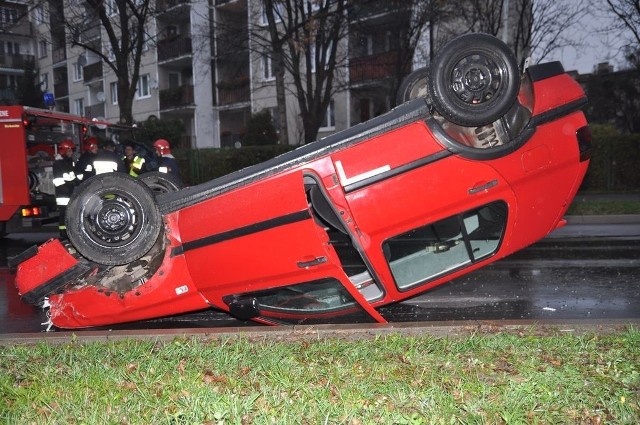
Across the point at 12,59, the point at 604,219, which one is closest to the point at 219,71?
the point at 604,219

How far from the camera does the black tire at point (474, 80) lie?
4.18 m

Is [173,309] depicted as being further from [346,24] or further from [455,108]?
[346,24]

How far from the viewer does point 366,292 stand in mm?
4812

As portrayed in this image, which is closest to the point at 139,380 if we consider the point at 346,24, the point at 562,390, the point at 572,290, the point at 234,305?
the point at 234,305

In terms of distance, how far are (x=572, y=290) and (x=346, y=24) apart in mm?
14065

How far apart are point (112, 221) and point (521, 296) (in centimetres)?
420

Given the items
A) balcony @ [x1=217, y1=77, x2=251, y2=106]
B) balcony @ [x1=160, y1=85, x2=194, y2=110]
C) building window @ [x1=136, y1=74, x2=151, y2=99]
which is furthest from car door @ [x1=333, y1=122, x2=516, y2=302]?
building window @ [x1=136, y1=74, x2=151, y2=99]

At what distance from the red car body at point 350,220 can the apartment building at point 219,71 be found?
1418 cm

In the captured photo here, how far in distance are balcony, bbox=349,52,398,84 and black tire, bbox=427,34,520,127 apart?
53.8 ft

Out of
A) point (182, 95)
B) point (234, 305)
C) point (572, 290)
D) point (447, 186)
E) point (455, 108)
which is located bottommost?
point (572, 290)

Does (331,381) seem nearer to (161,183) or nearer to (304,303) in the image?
(304,303)

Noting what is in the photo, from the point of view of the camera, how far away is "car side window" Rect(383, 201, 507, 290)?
4.50m

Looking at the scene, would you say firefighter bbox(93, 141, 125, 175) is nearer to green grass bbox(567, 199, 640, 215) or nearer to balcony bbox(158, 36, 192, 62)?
green grass bbox(567, 199, 640, 215)

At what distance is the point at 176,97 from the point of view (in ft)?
107
